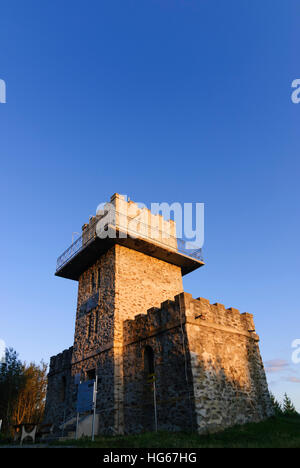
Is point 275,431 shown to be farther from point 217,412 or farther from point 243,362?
point 243,362

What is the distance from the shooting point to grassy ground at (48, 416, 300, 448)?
8.69 m

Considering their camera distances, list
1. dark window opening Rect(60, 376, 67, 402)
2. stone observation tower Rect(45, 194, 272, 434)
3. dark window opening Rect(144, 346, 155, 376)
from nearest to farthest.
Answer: stone observation tower Rect(45, 194, 272, 434) < dark window opening Rect(144, 346, 155, 376) < dark window opening Rect(60, 376, 67, 402)

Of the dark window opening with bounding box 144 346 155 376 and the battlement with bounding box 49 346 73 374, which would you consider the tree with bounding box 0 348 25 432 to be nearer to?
the battlement with bounding box 49 346 73 374

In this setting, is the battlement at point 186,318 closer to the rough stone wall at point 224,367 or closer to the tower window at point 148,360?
the rough stone wall at point 224,367

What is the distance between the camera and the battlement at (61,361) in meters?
20.2

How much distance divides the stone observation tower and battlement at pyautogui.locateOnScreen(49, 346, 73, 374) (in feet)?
0.19

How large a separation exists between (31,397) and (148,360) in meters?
19.4

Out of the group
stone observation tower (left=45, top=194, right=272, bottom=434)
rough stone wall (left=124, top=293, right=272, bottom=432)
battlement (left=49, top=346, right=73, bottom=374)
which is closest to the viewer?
rough stone wall (left=124, top=293, right=272, bottom=432)

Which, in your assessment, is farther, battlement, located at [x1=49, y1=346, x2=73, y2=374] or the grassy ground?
battlement, located at [x1=49, y1=346, x2=73, y2=374]

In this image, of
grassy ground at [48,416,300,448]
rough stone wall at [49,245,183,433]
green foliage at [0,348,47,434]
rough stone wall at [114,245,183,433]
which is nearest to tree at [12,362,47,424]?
green foliage at [0,348,47,434]

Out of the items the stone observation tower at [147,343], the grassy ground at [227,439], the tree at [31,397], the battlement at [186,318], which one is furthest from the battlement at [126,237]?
the tree at [31,397]

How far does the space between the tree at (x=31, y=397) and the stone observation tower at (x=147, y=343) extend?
27.7ft
